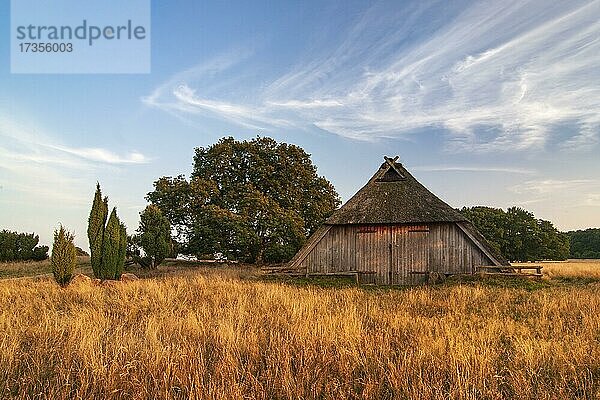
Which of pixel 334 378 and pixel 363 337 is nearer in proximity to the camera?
pixel 334 378

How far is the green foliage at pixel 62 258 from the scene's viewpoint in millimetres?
17188

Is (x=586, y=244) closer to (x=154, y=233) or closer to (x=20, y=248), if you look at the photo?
(x=154, y=233)

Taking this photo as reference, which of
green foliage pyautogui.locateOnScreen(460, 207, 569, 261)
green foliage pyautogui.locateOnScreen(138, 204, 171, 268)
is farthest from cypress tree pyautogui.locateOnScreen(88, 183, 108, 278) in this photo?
green foliage pyautogui.locateOnScreen(460, 207, 569, 261)

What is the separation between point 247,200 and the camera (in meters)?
33.4

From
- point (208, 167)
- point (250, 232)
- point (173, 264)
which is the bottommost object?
point (173, 264)

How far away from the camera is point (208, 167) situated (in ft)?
119

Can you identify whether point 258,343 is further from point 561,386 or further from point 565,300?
point 565,300

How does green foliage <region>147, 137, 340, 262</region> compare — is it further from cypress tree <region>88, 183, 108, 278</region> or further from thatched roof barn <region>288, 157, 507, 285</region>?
cypress tree <region>88, 183, 108, 278</region>

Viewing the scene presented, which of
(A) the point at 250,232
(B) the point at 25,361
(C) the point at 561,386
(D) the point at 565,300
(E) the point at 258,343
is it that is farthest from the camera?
(A) the point at 250,232

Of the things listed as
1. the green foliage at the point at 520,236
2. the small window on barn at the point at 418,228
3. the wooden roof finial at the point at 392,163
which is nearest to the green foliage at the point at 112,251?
the small window on barn at the point at 418,228

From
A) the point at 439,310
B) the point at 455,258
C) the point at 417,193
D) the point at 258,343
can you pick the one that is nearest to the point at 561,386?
the point at 258,343

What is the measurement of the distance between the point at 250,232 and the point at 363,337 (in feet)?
85.8

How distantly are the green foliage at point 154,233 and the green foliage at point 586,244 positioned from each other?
85.4 m

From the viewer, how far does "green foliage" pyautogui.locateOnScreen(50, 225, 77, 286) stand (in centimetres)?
1719
